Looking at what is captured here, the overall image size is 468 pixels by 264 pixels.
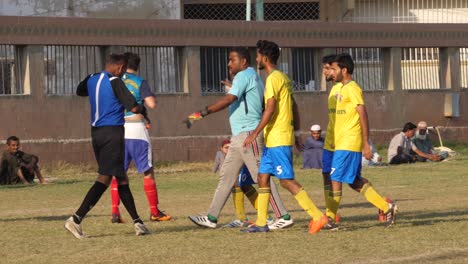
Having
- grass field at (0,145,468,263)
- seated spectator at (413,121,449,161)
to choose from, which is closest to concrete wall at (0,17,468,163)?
seated spectator at (413,121,449,161)

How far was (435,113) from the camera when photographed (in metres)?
30.7

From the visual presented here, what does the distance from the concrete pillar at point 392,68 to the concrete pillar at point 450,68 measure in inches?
54.2

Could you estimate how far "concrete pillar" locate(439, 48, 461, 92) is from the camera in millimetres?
30984

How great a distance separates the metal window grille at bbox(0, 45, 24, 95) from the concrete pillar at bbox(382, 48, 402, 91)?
929 cm

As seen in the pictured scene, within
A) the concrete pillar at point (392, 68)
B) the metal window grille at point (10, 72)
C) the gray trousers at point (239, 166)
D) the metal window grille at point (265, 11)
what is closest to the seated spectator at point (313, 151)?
the concrete pillar at point (392, 68)

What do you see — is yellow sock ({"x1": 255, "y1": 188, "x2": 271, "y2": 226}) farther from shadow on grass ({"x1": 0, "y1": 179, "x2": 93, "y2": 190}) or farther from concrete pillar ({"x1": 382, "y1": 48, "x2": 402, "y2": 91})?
concrete pillar ({"x1": 382, "y1": 48, "x2": 402, "y2": 91})

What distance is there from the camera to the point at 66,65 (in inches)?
1026

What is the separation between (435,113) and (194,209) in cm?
1567

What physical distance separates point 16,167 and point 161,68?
18.1ft

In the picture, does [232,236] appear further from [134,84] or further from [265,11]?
[265,11]

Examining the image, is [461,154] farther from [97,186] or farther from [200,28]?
[97,186]

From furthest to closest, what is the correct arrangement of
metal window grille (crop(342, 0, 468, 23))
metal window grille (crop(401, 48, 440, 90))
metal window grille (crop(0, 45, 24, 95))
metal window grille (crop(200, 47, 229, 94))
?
metal window grille (crop(342, 0, 468, 23)) → metal window grille (crop(401, 48, 440, 90)) → metal window grille (crop(200, 47, 229, 94)) → metal window grille (crop(0, 45, 24, 95))

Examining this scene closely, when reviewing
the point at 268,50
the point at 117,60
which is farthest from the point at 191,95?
the point at 268,50

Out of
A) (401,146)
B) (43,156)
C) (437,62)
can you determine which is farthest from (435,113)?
(43,156)
